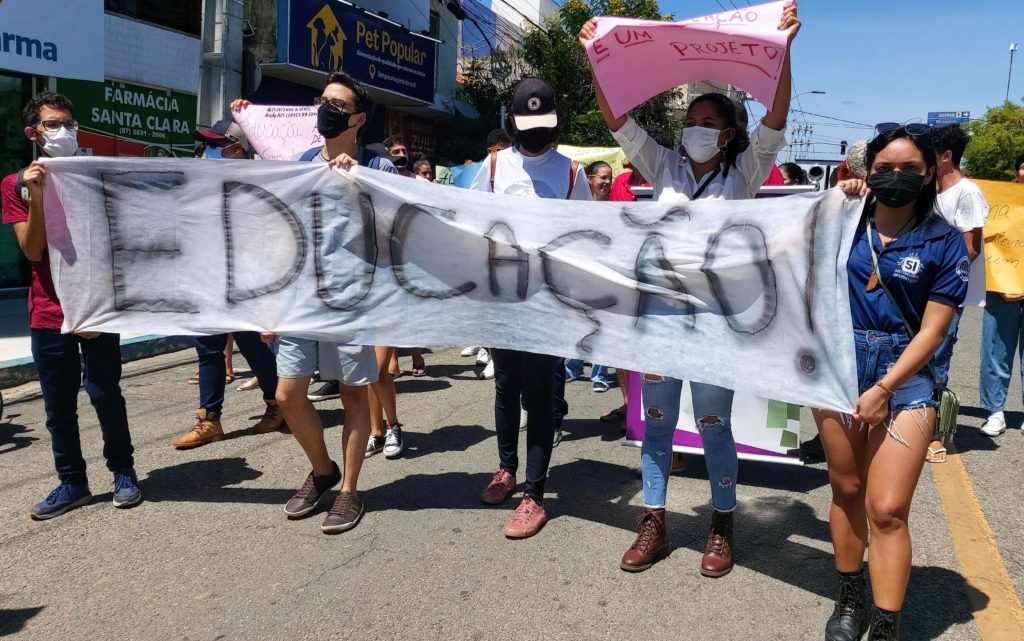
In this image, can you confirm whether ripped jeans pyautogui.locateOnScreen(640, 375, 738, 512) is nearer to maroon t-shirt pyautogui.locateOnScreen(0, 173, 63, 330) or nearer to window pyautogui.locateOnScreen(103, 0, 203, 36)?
maroon t-shirt pyautogui.locateOnScreen(0, 173, 63, 330)

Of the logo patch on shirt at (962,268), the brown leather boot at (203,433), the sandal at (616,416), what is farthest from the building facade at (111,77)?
the logo patch on shirt at (962,268)

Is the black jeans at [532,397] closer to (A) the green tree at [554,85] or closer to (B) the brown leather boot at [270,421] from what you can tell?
(B) the brown leather boot at [270,421]

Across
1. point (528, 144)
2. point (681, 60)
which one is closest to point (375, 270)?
point (528, 144)

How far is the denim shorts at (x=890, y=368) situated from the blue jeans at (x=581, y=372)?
13.8ft

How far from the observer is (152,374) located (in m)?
7.30

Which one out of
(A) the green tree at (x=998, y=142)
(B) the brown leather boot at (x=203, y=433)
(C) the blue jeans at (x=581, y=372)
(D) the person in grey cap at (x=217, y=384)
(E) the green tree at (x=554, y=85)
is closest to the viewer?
(B) the brown leather boot at (x=203, y=433)

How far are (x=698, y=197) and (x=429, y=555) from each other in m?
Answer: 1.90

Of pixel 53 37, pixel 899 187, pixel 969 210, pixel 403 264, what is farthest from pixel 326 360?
pixel 53 37

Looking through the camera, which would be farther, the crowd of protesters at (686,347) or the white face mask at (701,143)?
the white face mask at (701,143)

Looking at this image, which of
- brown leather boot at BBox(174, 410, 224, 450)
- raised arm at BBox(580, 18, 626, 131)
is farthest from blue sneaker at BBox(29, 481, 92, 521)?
raised arm at BBox(580, 18, 626, 131)

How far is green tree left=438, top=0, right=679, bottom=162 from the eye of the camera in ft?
73.0

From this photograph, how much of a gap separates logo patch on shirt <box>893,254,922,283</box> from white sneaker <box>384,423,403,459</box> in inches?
122

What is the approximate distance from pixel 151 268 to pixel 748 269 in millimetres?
2757

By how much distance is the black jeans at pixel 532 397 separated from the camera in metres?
3.86
